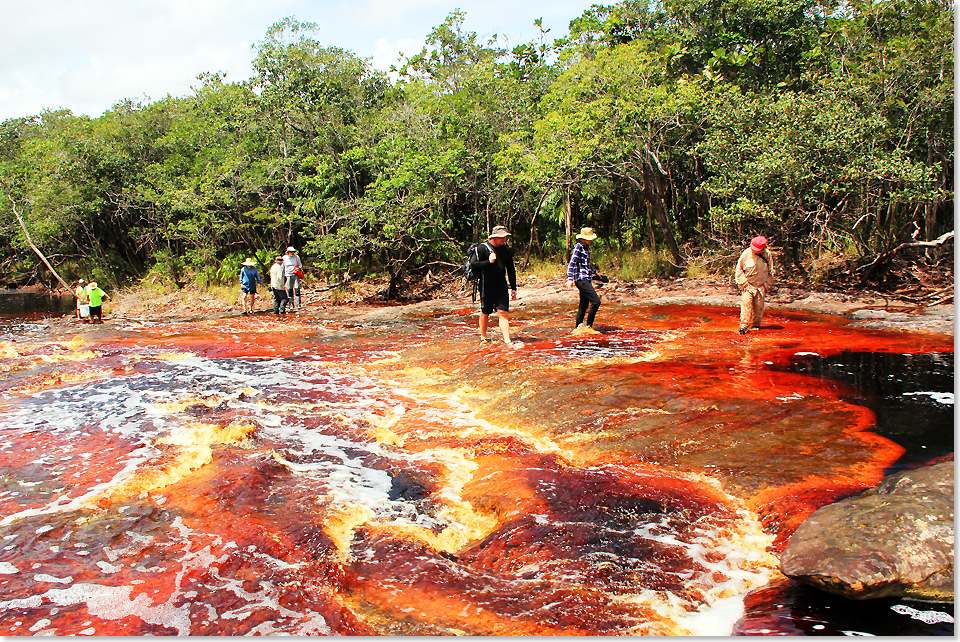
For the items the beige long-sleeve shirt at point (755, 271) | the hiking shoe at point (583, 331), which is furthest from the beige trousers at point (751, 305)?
the hiking shoe at point (583, 331)

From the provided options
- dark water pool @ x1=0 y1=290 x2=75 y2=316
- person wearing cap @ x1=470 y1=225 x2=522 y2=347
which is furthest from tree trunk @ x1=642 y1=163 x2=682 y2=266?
dark water pool @ x1=0 y1=290 x2=75 y2=316

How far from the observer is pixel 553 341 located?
10.3 meters

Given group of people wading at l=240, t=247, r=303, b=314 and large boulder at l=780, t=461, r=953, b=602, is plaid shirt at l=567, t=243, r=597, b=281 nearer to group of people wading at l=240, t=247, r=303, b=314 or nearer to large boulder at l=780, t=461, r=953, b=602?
large boulder at l=780, t=461, r=953, b=602

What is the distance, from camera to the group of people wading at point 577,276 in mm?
9289

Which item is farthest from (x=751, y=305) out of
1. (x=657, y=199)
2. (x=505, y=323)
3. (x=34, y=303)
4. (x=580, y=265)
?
(x=34, y=303)

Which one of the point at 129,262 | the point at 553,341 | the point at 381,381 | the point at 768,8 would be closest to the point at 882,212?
the point at 768,8

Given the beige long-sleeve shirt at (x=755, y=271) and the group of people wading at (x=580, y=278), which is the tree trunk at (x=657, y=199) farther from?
the beige long-sleeve shirt at (x=755, y=271)

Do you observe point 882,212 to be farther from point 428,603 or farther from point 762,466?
point 428,603

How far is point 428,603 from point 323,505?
1.58 m

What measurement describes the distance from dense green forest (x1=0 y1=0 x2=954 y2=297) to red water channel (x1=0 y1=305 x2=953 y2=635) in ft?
21.0

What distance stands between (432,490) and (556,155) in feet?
44.4

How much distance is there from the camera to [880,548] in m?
3.18

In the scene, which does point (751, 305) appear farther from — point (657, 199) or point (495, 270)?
point (657, 199)

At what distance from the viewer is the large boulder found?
3.06m
